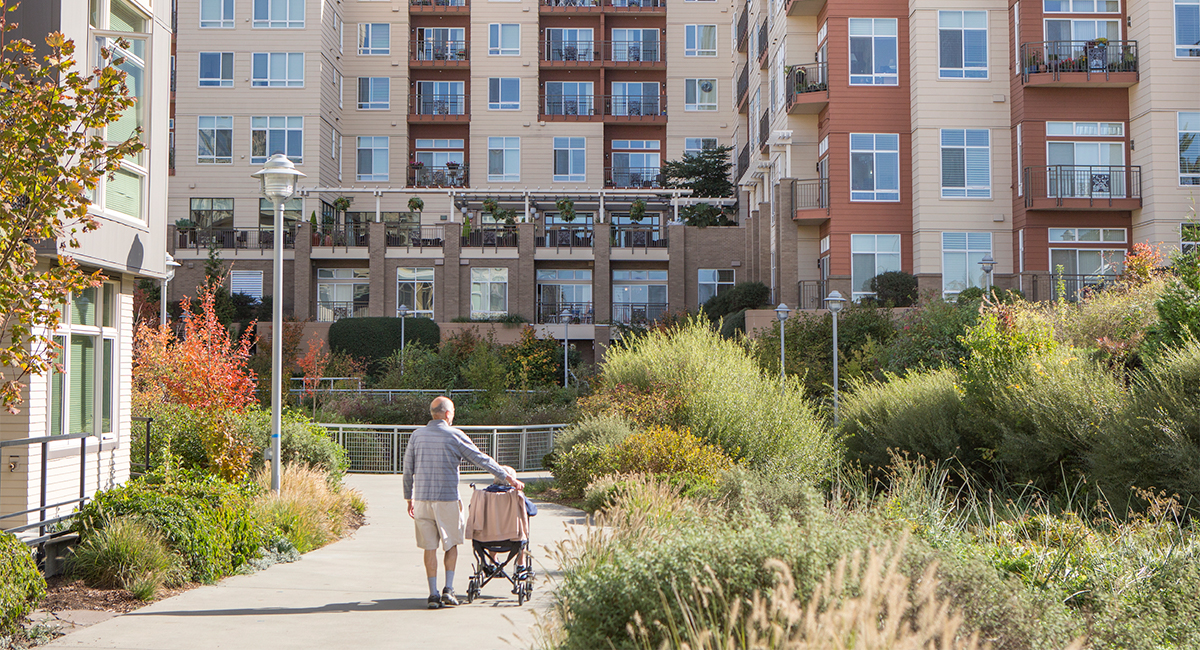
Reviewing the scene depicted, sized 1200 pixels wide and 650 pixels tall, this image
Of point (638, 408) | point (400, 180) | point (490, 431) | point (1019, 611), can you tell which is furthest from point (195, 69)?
point (1019, 611)

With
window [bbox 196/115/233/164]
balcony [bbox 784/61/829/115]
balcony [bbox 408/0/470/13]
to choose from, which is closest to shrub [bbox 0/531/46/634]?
balcony [bbox 784/61/829/115]

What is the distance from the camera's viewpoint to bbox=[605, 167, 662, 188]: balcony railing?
2013 inches

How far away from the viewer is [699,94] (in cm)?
5150

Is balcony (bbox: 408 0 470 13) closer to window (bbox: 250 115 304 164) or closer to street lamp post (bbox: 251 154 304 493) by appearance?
window (bbox: 250 115 304 164)

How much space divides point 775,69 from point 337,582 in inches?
1197

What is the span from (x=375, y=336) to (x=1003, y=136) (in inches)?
927

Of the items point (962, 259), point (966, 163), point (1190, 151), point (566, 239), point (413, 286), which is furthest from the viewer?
point (566, 239)

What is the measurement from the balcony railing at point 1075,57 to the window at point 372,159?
1218 inches

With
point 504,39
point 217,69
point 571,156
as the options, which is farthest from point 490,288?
point 217,69

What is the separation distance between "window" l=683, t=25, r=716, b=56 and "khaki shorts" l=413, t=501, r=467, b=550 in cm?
4602

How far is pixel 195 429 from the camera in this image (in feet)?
46.4

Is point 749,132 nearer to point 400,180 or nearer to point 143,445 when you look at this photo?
point 400,180

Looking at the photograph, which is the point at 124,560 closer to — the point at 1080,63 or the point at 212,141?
the point at 1080,63

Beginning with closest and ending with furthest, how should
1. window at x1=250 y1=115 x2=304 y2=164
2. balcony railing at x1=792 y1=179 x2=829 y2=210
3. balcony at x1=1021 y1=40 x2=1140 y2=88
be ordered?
balcony at x1=1021 y1=40 x2=1140 y2=88 → balcony railing at x1=792 y1=179 x2=829 y2=210 → window at x1=250 y1=115 x2=304 y2=164
